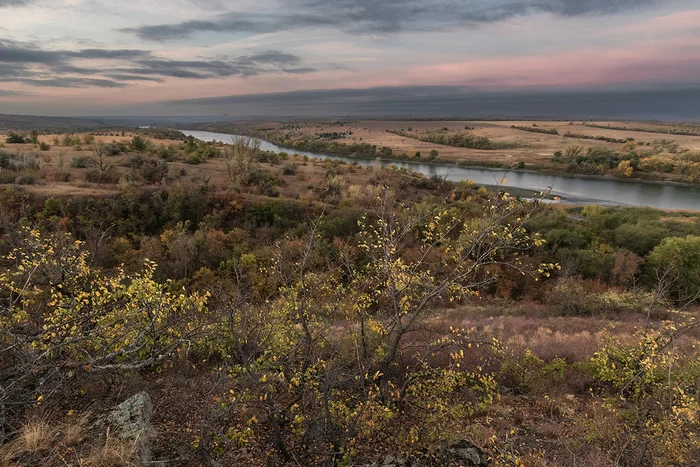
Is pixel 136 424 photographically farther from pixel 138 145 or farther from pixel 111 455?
pixel 138 145

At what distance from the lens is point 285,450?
5742mm

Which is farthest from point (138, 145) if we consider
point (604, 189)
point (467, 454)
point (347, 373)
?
point (604, 189)

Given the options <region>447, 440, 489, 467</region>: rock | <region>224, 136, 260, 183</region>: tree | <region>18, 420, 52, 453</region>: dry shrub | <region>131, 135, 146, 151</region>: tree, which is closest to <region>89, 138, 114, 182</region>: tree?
<region>131, 135, 146, 151</region>: tree

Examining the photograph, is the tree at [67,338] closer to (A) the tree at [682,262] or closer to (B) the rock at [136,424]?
(B) the rock at [136,424]

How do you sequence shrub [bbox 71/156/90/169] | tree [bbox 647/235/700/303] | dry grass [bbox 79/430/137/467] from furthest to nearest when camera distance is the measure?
shrub [bbox 71/156/90/169], tree [bbox 647/235/700/303], dry grass [bbox 79/430/137/467]

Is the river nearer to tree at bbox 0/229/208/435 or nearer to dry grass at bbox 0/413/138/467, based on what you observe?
tree at bbox 0/229/208/435

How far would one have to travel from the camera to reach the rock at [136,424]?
488 cm

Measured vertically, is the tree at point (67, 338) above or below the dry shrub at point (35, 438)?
above

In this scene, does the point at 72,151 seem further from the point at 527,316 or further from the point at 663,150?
the point at 663,150

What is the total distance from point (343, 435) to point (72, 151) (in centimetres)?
4451

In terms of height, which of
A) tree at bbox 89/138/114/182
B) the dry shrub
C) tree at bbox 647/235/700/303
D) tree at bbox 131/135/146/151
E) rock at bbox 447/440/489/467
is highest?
tree at bbox 131/135/146/151

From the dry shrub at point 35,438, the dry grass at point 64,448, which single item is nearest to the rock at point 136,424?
the dry grass at point 64,448

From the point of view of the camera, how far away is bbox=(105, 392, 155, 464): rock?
4.88m

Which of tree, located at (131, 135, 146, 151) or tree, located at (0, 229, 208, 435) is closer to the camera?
tree, located at (0, 229, 208, 435)
